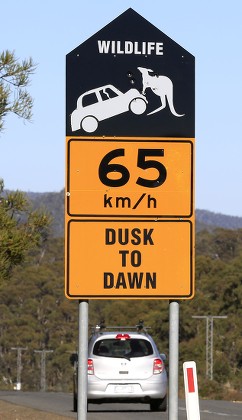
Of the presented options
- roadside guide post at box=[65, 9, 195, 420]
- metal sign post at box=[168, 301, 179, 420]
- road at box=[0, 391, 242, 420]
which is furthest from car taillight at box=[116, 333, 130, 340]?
metal sign post at box=[168, 301, 179, 420]

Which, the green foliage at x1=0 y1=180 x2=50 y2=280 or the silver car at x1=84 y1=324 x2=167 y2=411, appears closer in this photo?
the green foliage at x1=0 y1=180 x2=50 y2=280

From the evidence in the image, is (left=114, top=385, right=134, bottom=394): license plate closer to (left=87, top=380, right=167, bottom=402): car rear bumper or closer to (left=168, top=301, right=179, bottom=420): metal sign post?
(left=87, top=380, right=167, bottom=402): car rear bumper

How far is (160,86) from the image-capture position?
23.6 feet

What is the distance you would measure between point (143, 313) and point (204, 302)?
17.9 feet

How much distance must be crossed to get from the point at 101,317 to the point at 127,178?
311 ft

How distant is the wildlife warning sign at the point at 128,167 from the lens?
717 cm

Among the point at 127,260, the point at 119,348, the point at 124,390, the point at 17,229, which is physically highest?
the point at 127,260

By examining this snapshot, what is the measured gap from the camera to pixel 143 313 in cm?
9531

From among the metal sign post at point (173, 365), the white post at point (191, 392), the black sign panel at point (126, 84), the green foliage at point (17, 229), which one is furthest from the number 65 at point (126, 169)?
the green foliage at point (17, 229)

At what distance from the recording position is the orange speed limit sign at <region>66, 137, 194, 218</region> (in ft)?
23.5

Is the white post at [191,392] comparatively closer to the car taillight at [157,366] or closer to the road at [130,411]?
the road at [130,411]

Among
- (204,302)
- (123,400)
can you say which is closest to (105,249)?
(123,400)

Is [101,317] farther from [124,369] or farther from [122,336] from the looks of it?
[124,369]

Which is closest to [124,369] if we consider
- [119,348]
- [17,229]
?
[119,348]
